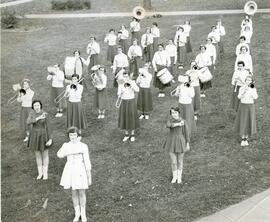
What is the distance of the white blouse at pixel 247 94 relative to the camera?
13.1 m

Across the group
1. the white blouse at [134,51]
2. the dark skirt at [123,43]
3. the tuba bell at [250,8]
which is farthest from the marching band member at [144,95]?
the tuba bell at [250,8]

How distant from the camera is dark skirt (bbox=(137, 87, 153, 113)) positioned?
50.3ft

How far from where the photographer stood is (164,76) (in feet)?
53.9

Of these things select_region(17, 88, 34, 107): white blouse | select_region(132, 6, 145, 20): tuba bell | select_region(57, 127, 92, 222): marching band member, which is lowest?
select_region(57, 127, 92, 222): marching band member

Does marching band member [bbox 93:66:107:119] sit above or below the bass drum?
below

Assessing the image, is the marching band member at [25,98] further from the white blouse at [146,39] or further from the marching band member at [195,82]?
the white blouse at [146,39]

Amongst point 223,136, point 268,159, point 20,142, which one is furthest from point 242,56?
point 20,142

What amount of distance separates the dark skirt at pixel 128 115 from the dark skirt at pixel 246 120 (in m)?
2.63

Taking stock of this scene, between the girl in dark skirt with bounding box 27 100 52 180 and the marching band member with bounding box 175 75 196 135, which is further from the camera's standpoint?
the marching band member with bounding box 175 75 196 135

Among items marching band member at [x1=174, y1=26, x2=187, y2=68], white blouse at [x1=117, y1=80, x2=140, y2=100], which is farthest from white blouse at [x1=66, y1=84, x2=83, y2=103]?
marching band member at [x1=174, y1=26, x2=187, y2=68]

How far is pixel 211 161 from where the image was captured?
12773 millimetres

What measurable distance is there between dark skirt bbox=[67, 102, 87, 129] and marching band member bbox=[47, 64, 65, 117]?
67.1 inches

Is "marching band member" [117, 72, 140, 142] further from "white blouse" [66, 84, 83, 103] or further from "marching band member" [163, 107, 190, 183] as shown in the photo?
"marching band member" [163, 107, 190, 183]

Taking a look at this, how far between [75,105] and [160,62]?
377 cm
